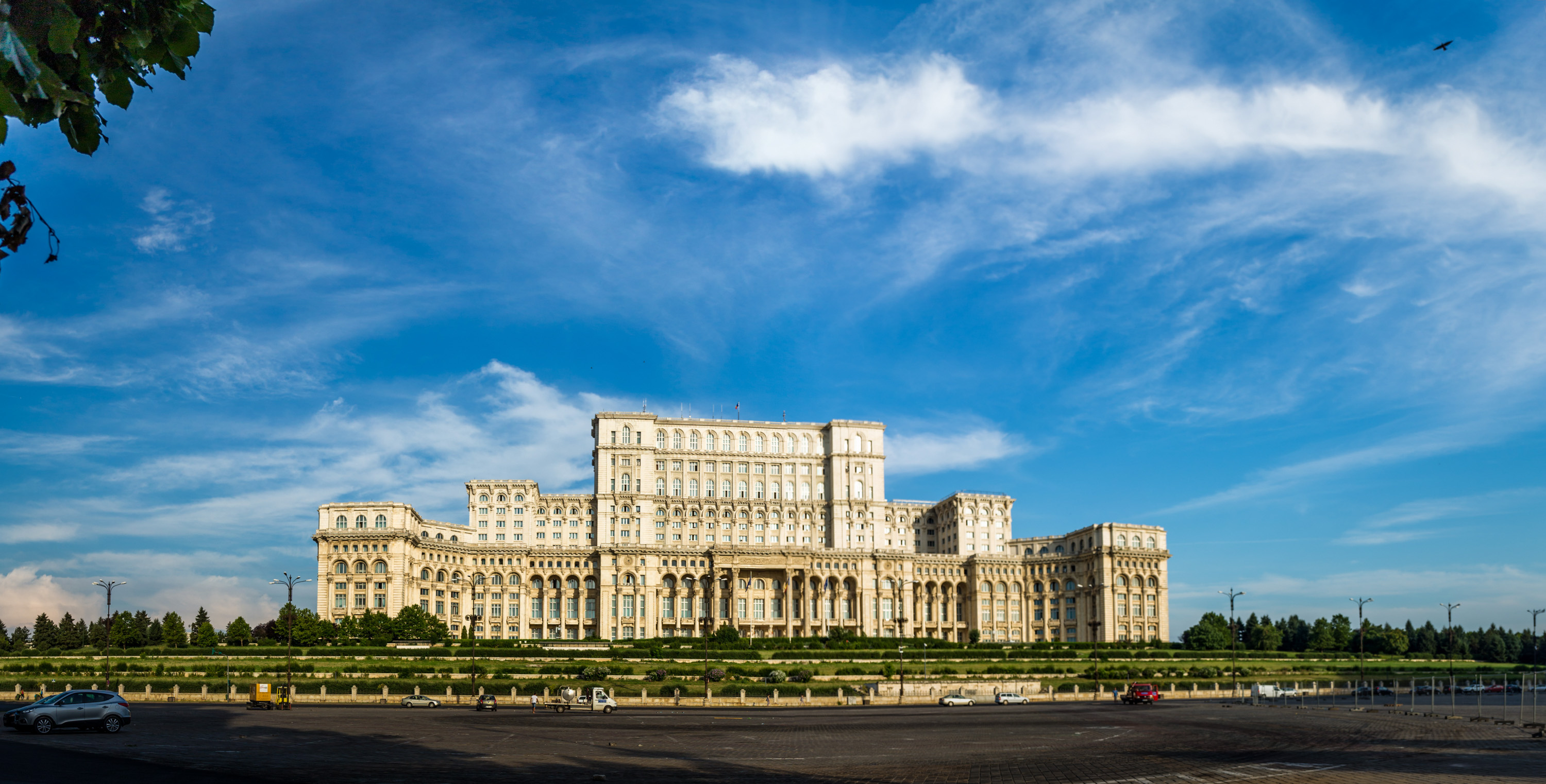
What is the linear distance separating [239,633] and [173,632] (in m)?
11.9

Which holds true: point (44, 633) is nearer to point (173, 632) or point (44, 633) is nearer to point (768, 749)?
point (173, 632)

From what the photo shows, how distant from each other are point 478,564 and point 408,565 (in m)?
15.4

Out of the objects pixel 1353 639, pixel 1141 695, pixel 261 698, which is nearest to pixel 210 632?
pixel 261 698

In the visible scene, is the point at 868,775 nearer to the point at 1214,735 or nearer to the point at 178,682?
the point at 1214,735

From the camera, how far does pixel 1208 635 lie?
146 metres

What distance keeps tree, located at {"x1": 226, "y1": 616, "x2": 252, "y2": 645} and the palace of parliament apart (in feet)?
71.9

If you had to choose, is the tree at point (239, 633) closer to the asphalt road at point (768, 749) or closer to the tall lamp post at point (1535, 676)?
the asphalt road at point (768, 749)

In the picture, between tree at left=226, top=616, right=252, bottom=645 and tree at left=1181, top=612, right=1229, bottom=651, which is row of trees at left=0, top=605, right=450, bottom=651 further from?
tree at left=1181, top=612, right=1229, bottom=651

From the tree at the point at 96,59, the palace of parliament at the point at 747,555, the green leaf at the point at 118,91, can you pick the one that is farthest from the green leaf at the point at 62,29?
the palace of parliament at the point at 747,555

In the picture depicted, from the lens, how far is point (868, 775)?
27.4m

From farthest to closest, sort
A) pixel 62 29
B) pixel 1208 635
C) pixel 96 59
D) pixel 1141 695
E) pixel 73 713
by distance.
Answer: pixel 1208 635 → pixel 1141 695 → pixel 73 713 → pixel 96 59 → pixel 62 29

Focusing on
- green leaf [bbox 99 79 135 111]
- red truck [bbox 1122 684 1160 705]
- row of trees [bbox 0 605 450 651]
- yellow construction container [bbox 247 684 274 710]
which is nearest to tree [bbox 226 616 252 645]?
row of trees [bbox 0 605 450 651]

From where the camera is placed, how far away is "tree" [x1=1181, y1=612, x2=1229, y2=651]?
14288cm

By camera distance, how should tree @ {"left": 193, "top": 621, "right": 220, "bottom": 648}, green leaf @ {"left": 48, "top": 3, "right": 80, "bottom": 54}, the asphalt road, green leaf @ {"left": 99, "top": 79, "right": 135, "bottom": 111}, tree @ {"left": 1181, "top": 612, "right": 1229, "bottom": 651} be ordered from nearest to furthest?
green leaf @ {"left": 48, "top": 3, "right": 80, "bottom": 54}
green leaf @ {"left": 99, "top": 79, "right": 135, "bottom": 111}
the asphalt road
tree @ {"left": 193, "top": 621, "right": 220, "bottom": 648}
tree @ {"left": 1181, "top": 612, "right": 1229, "bottom": 651}
